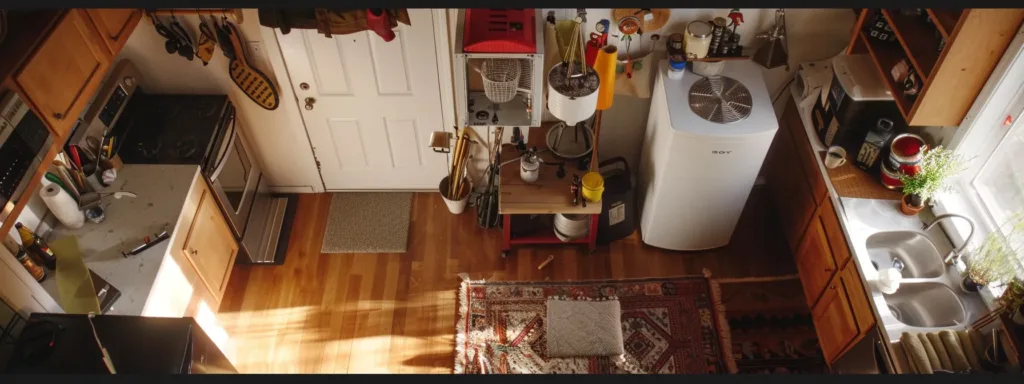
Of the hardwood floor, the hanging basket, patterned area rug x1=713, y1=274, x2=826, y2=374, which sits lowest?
the hardwood floor

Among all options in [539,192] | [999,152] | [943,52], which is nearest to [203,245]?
[539,192]

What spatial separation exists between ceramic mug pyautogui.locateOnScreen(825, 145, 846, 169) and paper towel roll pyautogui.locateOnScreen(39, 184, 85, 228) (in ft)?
10.8

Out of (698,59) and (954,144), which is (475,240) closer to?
(698,59)

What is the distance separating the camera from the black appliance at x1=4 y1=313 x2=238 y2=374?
195cm

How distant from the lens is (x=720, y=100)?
3139 millimetres

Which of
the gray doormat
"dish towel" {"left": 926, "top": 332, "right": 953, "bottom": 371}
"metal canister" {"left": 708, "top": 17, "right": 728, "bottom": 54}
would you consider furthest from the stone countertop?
"dish towel" {"left": 926, "top": 332, "right": 953, "bottom": 371}

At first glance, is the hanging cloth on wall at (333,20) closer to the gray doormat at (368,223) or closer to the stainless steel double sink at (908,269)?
the gray doormat at (368,223)

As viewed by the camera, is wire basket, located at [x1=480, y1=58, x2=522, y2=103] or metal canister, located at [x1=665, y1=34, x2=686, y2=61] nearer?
wire basket, located at [x1=480, y1=58, x2=522, y2=103]

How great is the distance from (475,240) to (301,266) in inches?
38.8

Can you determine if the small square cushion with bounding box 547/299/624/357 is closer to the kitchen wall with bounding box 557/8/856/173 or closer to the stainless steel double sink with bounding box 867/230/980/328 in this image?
the kitchen wall with bounding box 557/8/856/173

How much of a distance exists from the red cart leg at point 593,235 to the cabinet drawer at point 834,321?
1.14 m

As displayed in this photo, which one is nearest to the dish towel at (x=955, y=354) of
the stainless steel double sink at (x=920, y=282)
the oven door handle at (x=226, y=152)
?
the stainless steel double sink at (x=920, y=282)

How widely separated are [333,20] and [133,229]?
49.2 inches

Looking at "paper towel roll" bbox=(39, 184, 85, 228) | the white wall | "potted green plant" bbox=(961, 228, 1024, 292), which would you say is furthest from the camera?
the white wall
